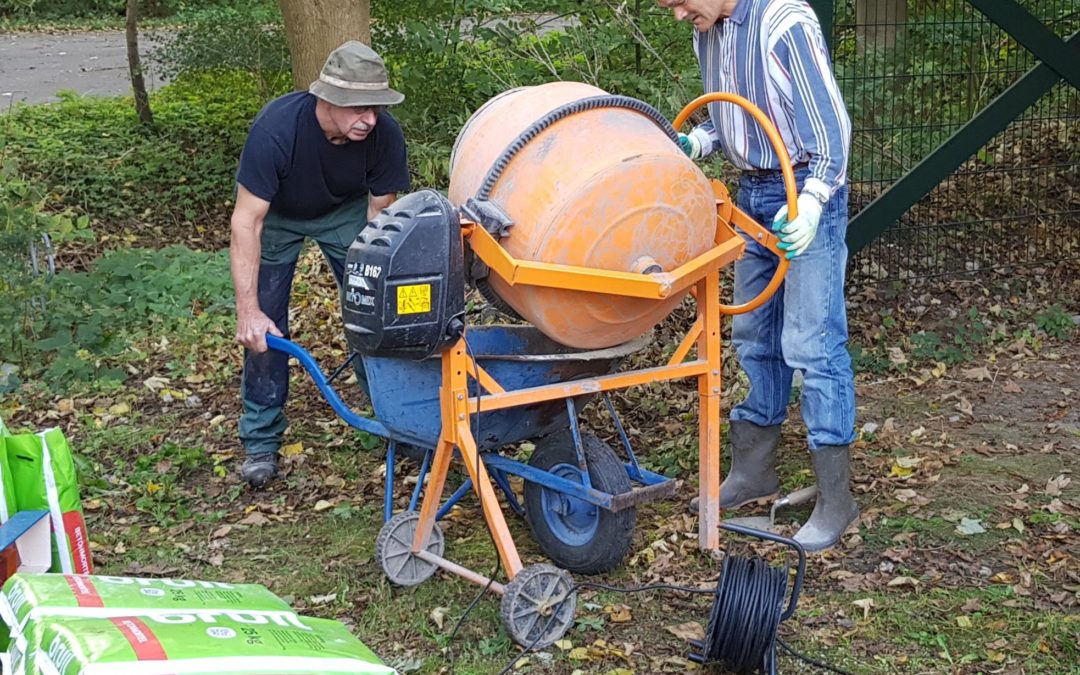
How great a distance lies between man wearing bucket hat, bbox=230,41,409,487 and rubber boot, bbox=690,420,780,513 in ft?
5.38

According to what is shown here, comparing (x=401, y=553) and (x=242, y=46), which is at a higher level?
(x=242, y=46)

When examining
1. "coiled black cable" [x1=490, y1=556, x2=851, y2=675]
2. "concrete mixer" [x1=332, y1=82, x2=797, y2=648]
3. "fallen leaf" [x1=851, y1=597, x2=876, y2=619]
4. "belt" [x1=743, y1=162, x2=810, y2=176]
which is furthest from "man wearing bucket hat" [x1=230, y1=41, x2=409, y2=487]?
"fallen leaf" [x1=851, y1=597, x2=876, y2=619]

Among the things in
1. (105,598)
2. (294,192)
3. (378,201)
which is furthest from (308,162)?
(105,598)

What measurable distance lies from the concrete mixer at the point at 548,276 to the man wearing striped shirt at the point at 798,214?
0.53 feet

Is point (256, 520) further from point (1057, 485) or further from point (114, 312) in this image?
point (1057, 485)

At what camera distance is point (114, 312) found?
6.88 m

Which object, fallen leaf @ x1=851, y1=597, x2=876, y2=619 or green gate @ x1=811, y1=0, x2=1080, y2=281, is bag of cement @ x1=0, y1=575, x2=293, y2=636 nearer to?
fallen leaf @ x1=851, y1=597, x2=876, y2=619

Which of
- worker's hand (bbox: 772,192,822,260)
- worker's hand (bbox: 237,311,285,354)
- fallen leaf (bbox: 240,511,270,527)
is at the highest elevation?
worker's hand (bbox: 772,192,822,260)

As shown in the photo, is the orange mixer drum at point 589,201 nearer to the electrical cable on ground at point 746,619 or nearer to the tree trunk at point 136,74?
the electrical cable on ground at point 746,619

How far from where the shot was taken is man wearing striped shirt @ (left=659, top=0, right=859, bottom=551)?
12.5ft

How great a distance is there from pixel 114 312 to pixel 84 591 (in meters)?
4.25

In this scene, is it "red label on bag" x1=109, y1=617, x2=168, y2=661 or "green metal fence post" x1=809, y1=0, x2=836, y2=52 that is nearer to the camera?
"red label on bag" x1=109, y1=617, x2=168, y2=661

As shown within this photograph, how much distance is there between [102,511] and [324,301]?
2.45m

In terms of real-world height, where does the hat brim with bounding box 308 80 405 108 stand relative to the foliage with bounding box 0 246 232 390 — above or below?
above
